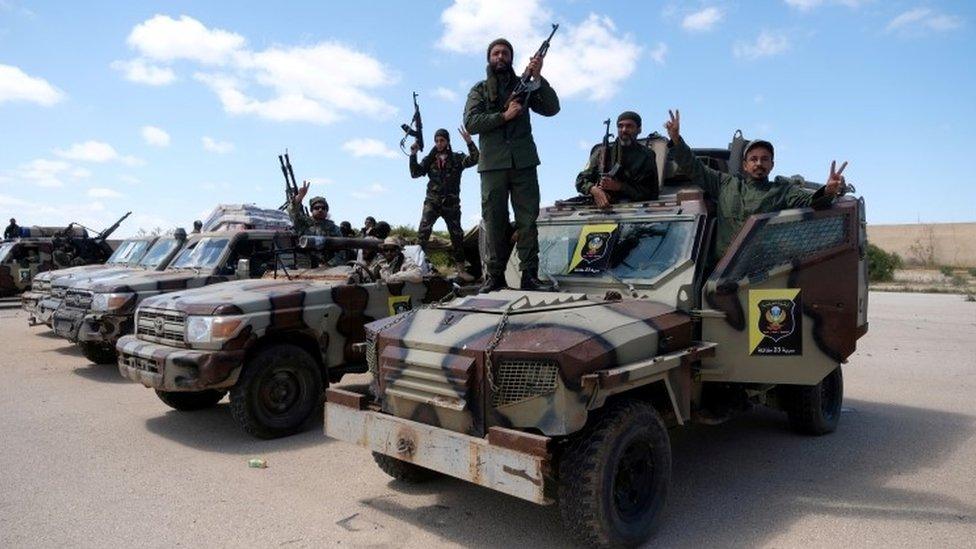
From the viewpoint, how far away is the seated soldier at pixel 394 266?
684 centimetres

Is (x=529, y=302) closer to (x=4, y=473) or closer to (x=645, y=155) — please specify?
(x=645, y=155)

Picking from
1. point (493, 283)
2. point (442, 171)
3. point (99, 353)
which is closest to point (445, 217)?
point (442, 171)

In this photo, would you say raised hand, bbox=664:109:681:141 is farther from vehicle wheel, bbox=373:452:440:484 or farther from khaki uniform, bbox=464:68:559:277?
vehicle wheel, bbox=373:452:440:484

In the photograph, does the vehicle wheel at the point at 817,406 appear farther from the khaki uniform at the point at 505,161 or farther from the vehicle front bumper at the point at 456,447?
the vehicle front bumper at the point at 456,447

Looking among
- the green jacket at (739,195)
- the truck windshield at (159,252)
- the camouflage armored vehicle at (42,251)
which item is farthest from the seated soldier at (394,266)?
the camouflage armored vehicle at (42,251)

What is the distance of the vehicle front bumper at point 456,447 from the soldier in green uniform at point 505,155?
1.44 m

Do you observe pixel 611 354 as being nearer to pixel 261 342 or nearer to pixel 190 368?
pixel 261 342

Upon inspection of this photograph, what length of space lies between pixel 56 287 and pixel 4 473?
5.77 meters

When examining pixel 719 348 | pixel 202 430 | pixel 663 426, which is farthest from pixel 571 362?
pixel 202 430

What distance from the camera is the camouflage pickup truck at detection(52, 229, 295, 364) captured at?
26.8ft

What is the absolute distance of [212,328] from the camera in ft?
18.6

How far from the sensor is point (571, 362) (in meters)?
3.48

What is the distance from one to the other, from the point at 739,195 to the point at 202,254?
6.54 m

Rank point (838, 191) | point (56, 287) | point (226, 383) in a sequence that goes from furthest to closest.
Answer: point (56, 287)
point (226, 383)
point (838, 191)
